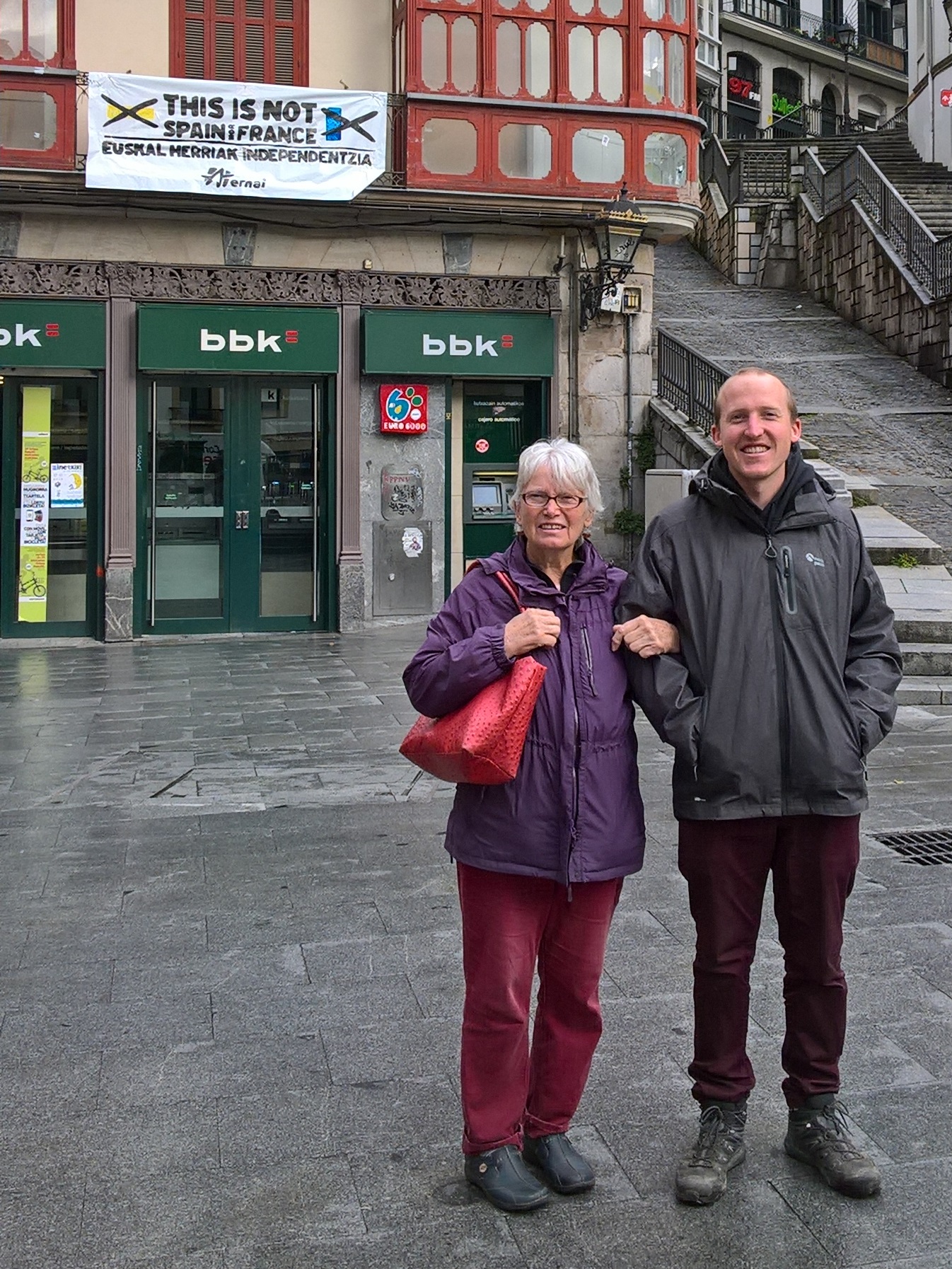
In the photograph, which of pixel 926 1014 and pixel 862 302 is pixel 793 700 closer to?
pixel 926 1014

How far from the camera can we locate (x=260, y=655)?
556 inches

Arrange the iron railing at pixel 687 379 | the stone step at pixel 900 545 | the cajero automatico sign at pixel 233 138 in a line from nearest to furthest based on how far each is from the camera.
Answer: the stone step at pixel 900 545
the cajero automatico sign at pixel 233 138
the iron railing at pixel 687 379

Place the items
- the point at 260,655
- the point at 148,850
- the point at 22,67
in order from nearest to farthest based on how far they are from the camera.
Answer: the point at 148,850
the point at 260,655
the point at 22,67

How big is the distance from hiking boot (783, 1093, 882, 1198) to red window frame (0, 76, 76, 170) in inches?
541

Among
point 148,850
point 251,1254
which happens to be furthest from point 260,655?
point 251,1254

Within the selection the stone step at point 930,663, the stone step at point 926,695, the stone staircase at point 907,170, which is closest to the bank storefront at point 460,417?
the stone step at point 930,663

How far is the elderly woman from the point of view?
3.44 m

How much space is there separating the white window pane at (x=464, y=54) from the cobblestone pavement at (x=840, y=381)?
4.74m

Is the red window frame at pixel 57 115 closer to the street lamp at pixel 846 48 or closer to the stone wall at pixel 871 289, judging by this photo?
the stone wall at pixel 871 289

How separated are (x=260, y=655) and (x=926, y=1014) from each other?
10.2m

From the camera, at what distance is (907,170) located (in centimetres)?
2842

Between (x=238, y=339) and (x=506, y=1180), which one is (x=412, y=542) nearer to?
(x=238, y=339)

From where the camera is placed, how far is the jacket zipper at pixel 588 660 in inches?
137

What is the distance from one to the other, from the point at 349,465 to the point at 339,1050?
39.5 feet
